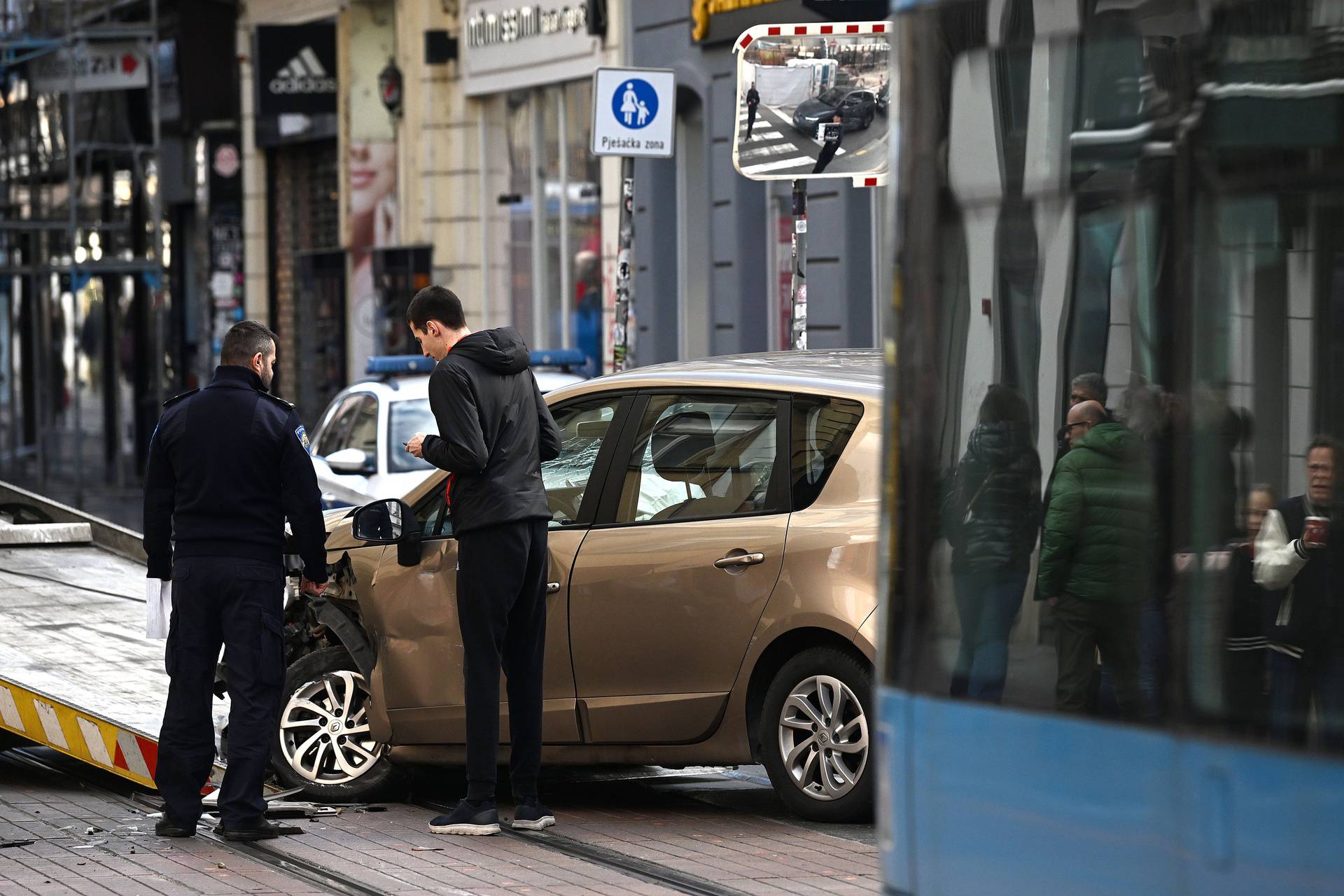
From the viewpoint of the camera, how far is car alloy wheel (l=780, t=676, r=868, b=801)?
762cm

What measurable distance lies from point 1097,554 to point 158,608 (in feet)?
15.4

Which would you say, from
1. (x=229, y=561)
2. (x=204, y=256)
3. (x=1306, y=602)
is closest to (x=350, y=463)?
(x=229, y=561)

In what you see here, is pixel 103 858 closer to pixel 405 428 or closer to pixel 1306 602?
pixel 1306 602

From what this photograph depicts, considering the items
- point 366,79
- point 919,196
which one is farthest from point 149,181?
point 919,196

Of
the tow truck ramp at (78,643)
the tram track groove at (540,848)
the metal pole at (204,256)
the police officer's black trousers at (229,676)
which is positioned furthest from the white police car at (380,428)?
the metal pole at (204,256)

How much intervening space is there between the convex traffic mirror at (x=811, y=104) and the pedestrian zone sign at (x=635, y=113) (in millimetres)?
1894

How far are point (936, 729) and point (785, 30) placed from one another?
692 centimetres

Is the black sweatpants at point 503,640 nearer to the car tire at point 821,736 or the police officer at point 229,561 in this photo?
the police officer at point 229,561

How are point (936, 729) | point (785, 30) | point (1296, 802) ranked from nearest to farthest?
1. point (1296, 802)
2. point (936, 729)
3. point (785, 30)

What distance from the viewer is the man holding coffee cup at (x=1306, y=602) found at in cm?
361

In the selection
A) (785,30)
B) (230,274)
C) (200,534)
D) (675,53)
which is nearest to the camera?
(200,534)

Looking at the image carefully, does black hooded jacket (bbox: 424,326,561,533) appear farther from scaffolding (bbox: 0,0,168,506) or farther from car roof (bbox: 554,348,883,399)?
scaffolding (bbox: 0,0,168,506)

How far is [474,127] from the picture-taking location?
2400 cm

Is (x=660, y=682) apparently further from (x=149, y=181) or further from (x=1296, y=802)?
(x=149, y=181)
